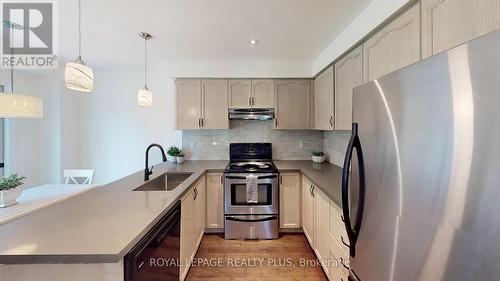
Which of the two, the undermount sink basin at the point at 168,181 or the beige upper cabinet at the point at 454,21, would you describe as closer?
the beige upper cabinet at the point at 454,21

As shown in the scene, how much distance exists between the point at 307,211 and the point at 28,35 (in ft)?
11.8

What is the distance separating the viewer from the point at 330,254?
1.95m

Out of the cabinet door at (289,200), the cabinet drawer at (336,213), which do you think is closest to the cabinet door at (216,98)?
the cabinet door at (289,200)

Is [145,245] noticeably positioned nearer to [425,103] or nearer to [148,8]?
[425,103]

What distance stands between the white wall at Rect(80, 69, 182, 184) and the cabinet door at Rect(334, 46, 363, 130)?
2707 millimetres

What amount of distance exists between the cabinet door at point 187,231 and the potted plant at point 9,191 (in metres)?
1.49

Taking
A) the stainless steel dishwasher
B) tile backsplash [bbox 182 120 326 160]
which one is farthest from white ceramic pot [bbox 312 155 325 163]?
the stainless steel dishwasher

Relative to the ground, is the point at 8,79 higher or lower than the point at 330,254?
higher

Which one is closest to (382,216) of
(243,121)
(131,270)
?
(131,270)

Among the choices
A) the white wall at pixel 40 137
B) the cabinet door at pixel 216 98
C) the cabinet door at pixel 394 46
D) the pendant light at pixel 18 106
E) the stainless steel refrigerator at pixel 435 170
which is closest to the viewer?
the stainless steel refrigerator at pixel 435 170

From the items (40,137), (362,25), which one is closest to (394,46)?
(362,25)

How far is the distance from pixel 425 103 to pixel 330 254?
160cm

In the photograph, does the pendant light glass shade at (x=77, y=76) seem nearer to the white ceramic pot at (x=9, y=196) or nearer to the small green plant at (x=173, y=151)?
the white ceramic pot at (x=9, y=196)

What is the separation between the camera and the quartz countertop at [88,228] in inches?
37.2
